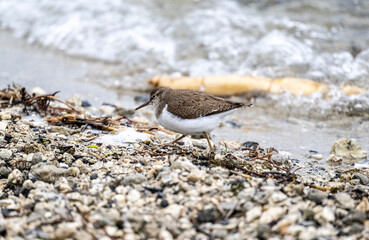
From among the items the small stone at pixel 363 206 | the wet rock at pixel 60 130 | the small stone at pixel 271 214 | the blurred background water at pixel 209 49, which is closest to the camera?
the small stone at pixel 271 214

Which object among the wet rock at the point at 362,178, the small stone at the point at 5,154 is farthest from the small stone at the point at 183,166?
the wet rock at the point at 362,178

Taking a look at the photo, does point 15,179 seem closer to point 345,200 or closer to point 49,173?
point 49,173

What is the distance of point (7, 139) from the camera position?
4.49m

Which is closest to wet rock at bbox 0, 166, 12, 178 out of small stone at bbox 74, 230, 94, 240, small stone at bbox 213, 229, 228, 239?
small stone at bbox 74, 230, 94, 240

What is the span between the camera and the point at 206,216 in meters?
3.03

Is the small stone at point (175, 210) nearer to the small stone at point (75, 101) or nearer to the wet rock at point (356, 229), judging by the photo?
the wet rock at point (356, 229)

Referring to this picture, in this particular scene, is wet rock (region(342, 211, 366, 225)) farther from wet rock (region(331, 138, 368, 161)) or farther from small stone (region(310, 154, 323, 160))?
wet rock (region(331, 138, 368, 161))

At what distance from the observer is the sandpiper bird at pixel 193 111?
4.31 metres

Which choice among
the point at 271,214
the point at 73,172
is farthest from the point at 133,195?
the point at 271,214

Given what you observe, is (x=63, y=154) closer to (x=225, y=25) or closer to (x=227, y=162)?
(x=227, y=162)

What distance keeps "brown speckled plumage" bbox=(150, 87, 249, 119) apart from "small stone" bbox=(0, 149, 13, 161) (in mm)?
1524

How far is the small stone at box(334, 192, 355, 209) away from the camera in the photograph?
3203 mm

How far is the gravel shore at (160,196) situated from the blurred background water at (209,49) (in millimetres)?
2020

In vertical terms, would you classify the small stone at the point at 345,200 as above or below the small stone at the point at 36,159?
above
